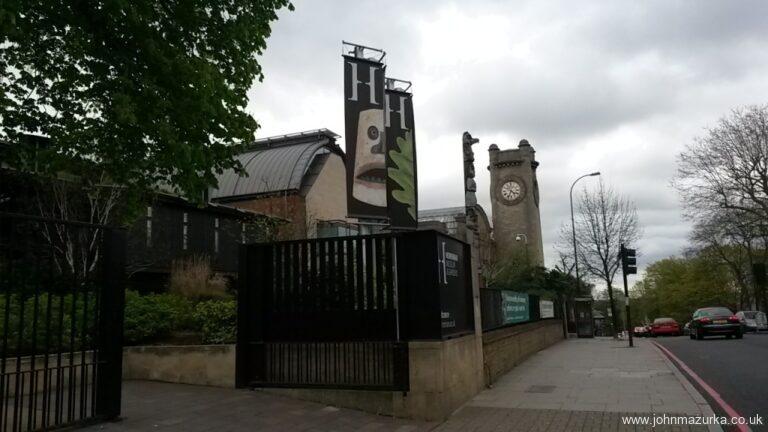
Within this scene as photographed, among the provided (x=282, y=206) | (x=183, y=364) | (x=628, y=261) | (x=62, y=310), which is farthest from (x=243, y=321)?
Answer: (x=282, y=206)

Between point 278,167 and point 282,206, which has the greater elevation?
point 278,167

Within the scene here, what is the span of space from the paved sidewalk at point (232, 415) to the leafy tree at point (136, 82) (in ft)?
10.4

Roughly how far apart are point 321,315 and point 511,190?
176ft

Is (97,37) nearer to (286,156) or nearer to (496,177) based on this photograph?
(286,156)

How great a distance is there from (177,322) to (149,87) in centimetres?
486

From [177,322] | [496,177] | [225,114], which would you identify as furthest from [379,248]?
[496,177]

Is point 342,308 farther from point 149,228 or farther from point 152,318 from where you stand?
point 149,228

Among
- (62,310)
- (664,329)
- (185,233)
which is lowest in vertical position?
(664,329)

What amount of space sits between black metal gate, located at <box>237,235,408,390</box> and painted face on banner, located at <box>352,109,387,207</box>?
365 cm

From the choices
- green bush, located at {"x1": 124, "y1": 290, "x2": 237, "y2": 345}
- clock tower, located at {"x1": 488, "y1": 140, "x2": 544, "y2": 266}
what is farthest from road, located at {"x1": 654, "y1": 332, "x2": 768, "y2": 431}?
clock tower, located at {"x1": 488, "y1": 140, "x2": 544, "y2": 266}

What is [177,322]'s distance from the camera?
11133mm

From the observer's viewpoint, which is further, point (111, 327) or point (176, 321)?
point (176, 321)

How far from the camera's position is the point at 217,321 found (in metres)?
10.7

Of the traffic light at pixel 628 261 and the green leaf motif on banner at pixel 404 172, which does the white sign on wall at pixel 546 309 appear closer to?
the traffic light at pixel 628 261
